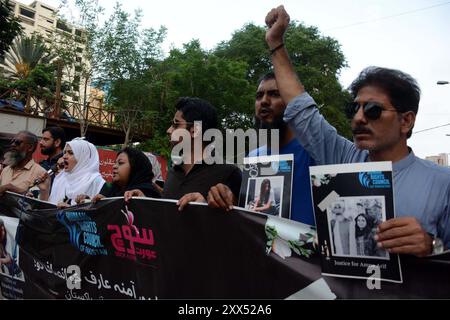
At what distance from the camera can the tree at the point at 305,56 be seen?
23.6 m

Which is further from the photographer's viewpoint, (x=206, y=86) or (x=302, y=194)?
(x=206, y=86)

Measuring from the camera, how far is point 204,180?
271cm

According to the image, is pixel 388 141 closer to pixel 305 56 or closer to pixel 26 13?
pixel 305 56

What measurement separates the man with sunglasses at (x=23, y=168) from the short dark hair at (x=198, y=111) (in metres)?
2.17

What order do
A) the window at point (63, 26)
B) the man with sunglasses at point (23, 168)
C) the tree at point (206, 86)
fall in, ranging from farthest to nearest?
the tree at point (206, 86) → the window at point (63, 26) → the man with sunglasses at point (23, 168)

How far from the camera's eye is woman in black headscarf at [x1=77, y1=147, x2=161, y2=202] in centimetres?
340

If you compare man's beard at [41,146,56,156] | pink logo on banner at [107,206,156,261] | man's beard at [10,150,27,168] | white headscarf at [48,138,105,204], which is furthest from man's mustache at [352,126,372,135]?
man's beard at [41,146,56,156]

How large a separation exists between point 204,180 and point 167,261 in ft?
2.00

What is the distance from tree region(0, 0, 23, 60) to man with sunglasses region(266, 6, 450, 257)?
16128 millimetres

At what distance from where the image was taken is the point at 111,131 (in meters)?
21.3

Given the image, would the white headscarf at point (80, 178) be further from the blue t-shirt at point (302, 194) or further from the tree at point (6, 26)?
the tree at point (6, 26)

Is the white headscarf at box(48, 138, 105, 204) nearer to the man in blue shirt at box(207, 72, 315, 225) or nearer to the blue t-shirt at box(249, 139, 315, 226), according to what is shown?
the man in blue shirt at box(207, 72, 315, 225)

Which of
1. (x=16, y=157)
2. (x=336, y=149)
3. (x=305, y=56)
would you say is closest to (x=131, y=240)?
(x=336, y=149)

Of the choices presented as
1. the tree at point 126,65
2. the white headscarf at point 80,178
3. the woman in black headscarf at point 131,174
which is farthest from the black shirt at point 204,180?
the tree at point 126,65
